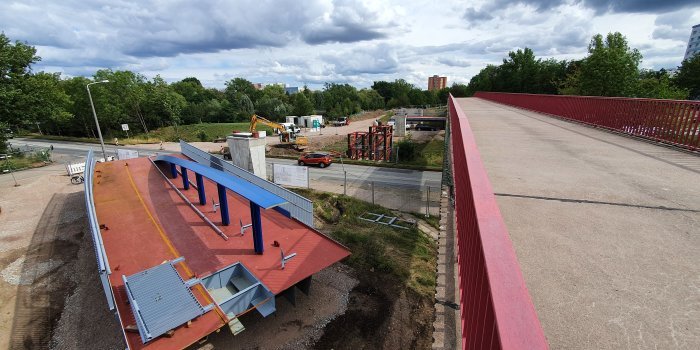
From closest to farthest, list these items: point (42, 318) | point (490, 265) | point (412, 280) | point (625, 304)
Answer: point (490, 265), point (625, 304), point (42, 318), point (412, 280)

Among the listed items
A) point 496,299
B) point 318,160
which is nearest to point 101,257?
point 496,299

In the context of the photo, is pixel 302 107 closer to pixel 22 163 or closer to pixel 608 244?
pixel 22 163

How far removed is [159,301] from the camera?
7219 mm

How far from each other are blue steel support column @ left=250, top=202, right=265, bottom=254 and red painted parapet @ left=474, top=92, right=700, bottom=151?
1231cm

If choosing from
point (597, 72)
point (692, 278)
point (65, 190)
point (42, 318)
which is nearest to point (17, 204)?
point (65, 190)

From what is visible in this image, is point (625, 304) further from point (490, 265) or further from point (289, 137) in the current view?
point (289, 137)

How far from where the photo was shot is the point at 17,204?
65.1 feet

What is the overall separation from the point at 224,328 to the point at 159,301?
9.26 feet

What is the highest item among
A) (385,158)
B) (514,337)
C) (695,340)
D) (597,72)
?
(597,72)

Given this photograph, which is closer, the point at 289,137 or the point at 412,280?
the point at 412,280

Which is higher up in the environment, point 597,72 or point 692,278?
point 597,72

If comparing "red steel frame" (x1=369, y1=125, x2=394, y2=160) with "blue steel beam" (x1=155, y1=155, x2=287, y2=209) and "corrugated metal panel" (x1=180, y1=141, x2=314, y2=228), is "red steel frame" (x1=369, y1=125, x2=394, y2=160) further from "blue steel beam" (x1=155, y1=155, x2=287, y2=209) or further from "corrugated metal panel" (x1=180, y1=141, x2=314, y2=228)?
"blue steel beam" (x1=155, y1=155, x2=287, y2=209)

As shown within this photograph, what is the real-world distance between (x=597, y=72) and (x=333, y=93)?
9768cm

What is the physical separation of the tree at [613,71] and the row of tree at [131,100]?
180 ft
